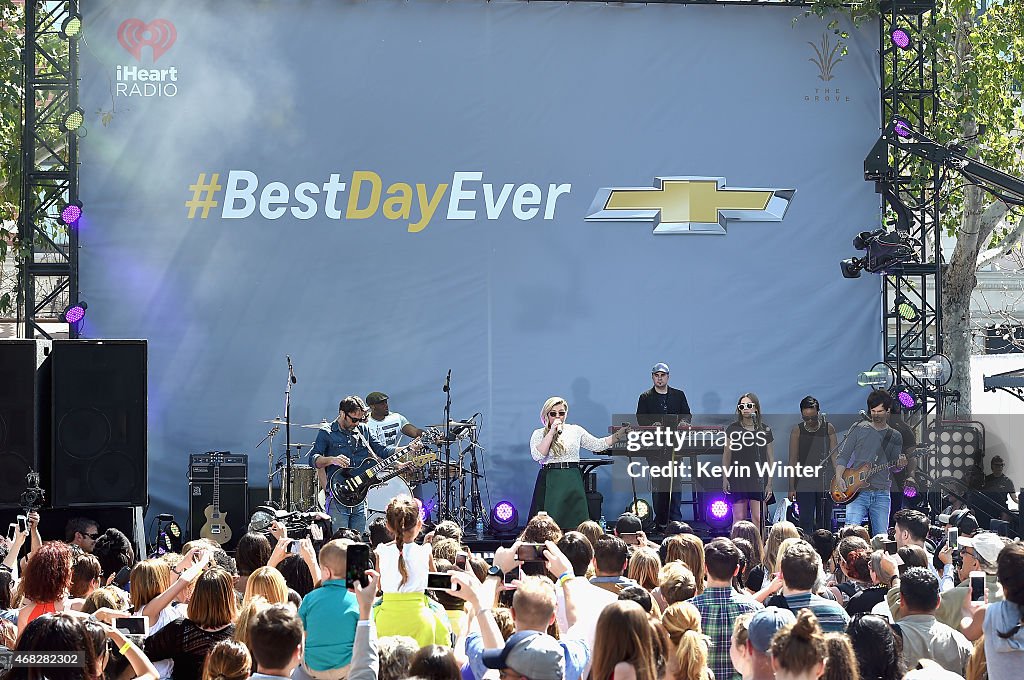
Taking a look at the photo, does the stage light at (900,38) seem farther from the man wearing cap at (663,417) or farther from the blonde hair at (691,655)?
the blonde hair at (691,655)

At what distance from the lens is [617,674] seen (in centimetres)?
371

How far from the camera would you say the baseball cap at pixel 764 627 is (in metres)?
4.00

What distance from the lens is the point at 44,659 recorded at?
351 cm

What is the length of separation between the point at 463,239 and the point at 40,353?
5.20m

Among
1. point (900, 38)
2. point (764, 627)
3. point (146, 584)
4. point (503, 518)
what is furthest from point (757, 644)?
point (900, 38)

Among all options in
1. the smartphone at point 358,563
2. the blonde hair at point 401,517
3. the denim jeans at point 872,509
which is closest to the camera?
the smartphone at point 358,563

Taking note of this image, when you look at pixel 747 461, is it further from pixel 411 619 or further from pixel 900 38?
pixel 411 619

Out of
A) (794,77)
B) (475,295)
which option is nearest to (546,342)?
(475,295)

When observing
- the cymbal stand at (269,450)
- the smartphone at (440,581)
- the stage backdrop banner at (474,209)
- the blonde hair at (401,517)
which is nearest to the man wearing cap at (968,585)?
the blonde hair at (401,517)

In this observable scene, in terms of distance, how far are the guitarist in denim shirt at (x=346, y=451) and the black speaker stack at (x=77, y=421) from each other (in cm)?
253

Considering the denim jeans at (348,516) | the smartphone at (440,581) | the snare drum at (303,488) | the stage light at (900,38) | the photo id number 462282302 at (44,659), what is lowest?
the denim jeans at (348,516)

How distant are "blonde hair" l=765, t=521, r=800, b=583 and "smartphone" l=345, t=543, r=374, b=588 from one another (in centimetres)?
258

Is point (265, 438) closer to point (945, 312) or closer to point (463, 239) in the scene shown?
point (463, 239)

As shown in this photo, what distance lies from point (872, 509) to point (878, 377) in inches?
63.0
